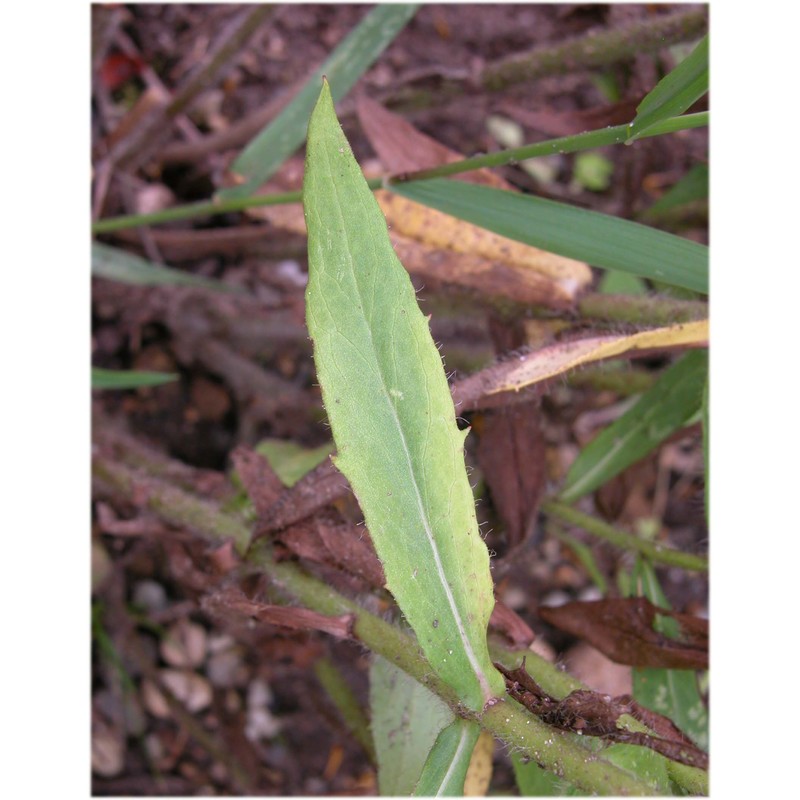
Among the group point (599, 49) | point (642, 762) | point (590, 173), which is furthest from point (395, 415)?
point (590, 173)

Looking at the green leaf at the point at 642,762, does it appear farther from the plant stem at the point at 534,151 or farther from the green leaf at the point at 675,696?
the plant stem at the point at 534,151

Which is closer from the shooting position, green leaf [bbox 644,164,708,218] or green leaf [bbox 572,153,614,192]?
green leaf [bbox 644,164,708,218]

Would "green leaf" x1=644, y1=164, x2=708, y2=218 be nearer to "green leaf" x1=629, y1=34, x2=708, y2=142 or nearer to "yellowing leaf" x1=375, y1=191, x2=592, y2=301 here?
"yellowing leaf" x1=375, y1=191, x2=592, y2=301

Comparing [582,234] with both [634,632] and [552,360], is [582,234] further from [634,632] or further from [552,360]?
[634,632]

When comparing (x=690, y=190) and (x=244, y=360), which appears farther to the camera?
(x=244, y=360)

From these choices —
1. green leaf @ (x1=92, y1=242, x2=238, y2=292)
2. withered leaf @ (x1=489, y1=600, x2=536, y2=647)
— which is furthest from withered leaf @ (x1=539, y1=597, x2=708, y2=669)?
green leaf @ (x1=92, y1=242, x2=238, y2=292)

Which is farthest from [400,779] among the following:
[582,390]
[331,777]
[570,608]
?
[582,390]
